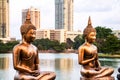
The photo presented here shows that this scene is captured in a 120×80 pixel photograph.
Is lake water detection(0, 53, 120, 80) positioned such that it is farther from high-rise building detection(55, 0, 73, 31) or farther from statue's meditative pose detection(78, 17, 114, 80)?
high-rise building detection(55, 0, 73, 31)

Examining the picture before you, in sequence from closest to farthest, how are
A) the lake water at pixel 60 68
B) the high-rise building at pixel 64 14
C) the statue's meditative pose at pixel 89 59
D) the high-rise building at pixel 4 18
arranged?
the statue's meditative pose at pixel 89 59 → the lake water at pixel 60 68 → the high-rise building at pixel 4 18 → the high-rise building at pixel 64 14

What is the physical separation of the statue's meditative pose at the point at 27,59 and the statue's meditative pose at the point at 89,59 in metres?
0.98

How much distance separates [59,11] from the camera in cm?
10850

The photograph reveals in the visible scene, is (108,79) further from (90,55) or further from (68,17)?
(68,17)

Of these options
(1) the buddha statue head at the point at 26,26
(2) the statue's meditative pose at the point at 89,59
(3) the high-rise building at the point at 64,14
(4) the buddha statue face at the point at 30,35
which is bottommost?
(2) the statue's meditative pose at the point at 89,59

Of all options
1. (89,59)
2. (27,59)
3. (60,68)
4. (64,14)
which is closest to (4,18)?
(64,14)

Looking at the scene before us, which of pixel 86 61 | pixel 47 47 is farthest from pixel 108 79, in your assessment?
pixel 47 47

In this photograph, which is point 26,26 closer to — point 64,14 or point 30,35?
point 30,35

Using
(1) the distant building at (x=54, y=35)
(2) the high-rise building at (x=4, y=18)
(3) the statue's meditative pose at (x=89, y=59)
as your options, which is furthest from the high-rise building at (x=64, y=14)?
(3) the statue's meditative pose at (x=89, y=59)

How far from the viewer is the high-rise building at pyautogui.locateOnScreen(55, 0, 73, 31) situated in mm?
104062

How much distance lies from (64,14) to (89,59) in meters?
97.7

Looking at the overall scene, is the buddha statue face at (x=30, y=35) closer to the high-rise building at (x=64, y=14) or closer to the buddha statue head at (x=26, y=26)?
the buddha statue head at (x=26, y=26)

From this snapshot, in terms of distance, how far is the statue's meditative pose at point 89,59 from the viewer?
7.16 m

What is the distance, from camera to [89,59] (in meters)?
7.27
